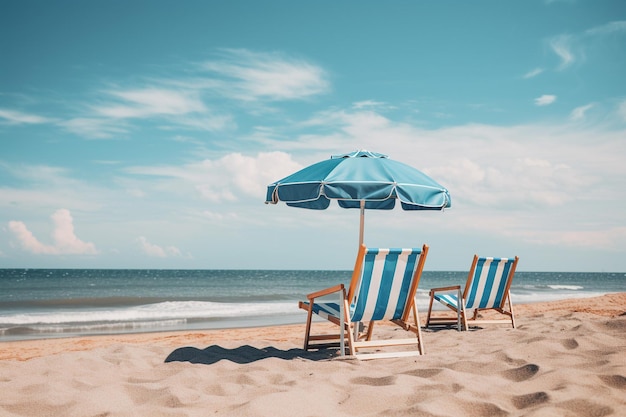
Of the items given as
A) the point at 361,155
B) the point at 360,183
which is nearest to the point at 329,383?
the point at 360,183

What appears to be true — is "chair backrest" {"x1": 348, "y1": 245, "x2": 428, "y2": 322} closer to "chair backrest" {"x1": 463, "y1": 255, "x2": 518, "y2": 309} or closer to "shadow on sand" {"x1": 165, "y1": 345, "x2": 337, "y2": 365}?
"shadow on sand" {"x1": 165, "y1": 345, "x2": 337, "y2": 365}

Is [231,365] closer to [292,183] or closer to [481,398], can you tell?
[292,183]

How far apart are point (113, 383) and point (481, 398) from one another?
8.43ft

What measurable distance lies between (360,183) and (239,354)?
222 cm

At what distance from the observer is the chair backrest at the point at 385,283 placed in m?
4.56

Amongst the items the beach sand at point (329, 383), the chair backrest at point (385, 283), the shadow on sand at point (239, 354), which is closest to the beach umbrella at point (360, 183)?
the chair backrest at point (385, 283)

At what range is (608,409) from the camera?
8.30 feet

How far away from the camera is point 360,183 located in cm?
459

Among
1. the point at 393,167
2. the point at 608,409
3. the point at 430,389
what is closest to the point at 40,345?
the point at 393,167

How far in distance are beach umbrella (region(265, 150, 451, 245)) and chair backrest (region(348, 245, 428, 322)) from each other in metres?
0.51

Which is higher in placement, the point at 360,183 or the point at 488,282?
the point at 360,183

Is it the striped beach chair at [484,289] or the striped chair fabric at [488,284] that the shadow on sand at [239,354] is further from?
the striped chair fabric at [488,284]

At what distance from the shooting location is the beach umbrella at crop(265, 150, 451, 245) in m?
4.59

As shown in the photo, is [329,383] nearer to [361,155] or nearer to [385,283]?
[385,283]
